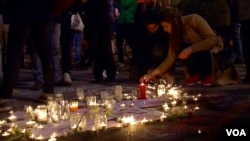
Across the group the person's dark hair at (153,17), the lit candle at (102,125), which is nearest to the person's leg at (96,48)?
the person's dark hair at (153,17)

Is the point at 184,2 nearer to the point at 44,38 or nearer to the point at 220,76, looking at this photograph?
the point at 220,76

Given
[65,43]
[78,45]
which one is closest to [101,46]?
[65,43]

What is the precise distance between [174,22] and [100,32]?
1.54 metres

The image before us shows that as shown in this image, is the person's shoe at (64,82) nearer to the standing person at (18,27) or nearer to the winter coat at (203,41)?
the winter coat at (203,41)

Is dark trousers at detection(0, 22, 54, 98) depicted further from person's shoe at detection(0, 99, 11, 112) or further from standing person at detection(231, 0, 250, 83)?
standing person at detection(231, 0, 250, 83)

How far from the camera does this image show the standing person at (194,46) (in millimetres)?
7020

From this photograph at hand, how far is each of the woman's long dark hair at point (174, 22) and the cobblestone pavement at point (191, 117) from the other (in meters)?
0.66

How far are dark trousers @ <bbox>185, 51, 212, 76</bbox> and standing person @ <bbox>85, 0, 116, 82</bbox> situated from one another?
53.0 inches

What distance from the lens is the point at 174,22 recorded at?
277 inches

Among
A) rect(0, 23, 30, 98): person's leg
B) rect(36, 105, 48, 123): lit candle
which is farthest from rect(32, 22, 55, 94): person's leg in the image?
rect(36, 105, 48, 123): lit candle

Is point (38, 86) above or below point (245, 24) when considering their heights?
below

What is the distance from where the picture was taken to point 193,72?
7656 mm

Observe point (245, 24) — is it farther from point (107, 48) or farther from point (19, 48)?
point (19, 48)

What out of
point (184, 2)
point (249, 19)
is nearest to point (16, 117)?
point (249, 19)
